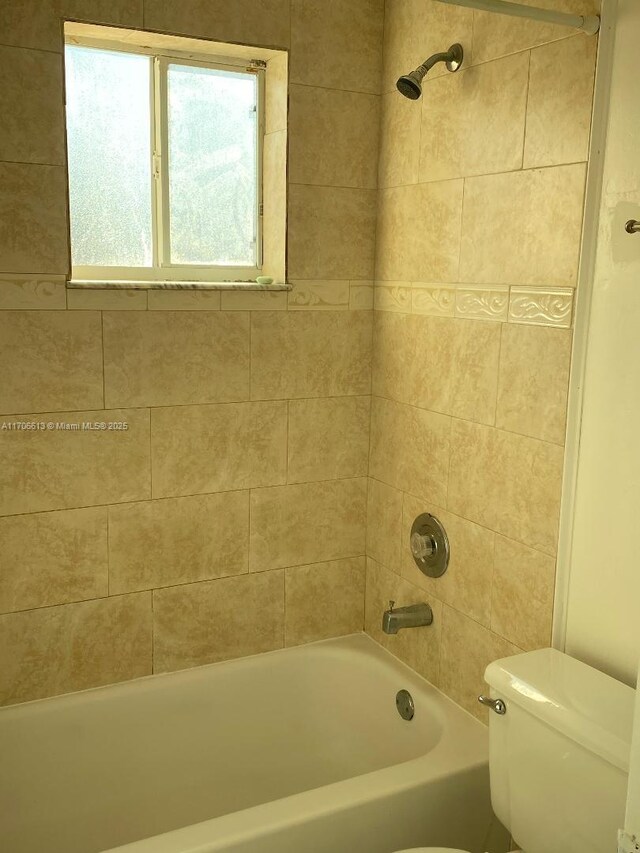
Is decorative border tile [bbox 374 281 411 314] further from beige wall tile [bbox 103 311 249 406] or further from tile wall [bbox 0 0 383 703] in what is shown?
beige wall tile [bbox 103 311 249 406]

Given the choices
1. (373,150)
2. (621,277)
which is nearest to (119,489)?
(373,150)

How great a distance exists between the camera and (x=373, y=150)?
2.51 m

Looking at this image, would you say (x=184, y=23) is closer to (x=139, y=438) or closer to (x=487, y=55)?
(x=487, y=55)

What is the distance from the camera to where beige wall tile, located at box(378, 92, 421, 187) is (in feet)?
7.66

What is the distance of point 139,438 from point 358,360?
2.47 feet

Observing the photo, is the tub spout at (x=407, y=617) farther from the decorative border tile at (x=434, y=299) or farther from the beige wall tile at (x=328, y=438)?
the decorative border tile at (x=434, y=299)

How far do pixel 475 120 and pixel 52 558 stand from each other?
165 centimetres

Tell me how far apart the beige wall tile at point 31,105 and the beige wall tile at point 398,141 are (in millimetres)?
958

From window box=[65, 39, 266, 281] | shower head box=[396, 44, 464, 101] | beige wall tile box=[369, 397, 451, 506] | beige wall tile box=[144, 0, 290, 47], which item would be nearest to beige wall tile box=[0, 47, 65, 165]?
window box=[65, 39, 266, 281]

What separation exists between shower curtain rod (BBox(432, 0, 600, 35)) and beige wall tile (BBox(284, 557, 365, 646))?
172cm

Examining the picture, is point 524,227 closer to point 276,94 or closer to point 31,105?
point 276,94

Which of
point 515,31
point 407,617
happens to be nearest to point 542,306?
point 515,31

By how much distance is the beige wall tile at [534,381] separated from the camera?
6.05 ft

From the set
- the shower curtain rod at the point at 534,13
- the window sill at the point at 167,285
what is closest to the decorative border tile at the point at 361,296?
the window sill at the point at 167,285
